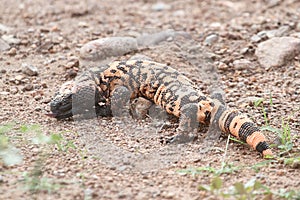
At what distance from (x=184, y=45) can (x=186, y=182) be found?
2353 millimetres

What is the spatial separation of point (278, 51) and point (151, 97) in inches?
49.4

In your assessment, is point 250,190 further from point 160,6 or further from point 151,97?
point 160,6

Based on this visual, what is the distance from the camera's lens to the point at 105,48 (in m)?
4.71

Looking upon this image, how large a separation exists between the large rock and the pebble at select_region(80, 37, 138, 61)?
1196 millimetres

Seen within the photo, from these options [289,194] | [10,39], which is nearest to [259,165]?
[289,194]

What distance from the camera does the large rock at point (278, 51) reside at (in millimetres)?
4547

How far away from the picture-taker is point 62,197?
8.71 ft

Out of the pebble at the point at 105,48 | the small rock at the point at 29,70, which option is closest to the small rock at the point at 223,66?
the pebble at the point at 105,48

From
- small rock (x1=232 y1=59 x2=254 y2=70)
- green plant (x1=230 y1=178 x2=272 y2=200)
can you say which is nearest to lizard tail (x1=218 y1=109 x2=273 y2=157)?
green plant (x1=230 y1=178 x2=272 y2=200)

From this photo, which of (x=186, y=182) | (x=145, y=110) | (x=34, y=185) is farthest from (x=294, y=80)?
(x=34, y=185)

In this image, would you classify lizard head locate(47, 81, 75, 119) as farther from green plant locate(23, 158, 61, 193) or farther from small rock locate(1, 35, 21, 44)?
small rock locate(1, 35, 21, 44)

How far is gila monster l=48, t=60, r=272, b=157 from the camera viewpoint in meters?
3.55

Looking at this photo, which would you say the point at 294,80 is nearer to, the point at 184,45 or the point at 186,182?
the point at 184,45

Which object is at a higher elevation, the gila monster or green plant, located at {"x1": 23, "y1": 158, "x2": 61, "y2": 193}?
the gila monster
